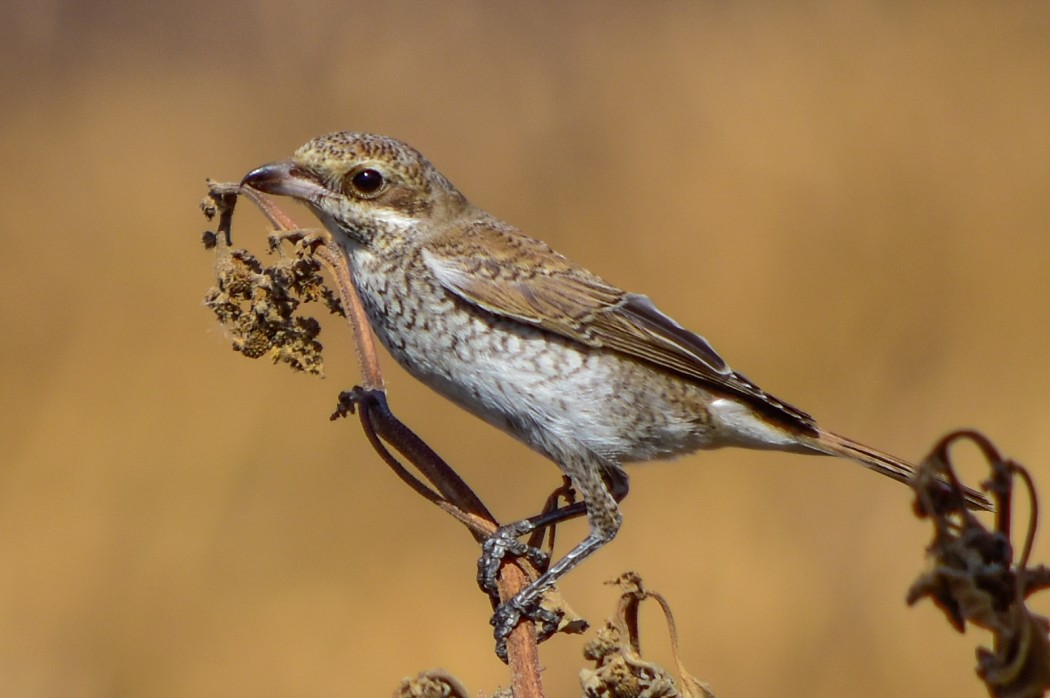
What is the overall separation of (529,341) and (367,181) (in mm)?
557

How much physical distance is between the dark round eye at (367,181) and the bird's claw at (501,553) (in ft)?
3.27

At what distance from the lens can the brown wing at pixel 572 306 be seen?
2.88 metres

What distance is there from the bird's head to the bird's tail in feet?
3.75

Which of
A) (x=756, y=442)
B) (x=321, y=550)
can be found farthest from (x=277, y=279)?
(x=321, y=550)

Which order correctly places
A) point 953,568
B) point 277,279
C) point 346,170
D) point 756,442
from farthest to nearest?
point 756,442
point 346,170
point 277,279
point 953,568

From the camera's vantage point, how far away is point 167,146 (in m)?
5.11

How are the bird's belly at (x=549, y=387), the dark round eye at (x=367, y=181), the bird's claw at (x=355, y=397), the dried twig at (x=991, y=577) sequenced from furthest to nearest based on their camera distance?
the dark round eye at (x=367, y=181) → the bird's belly at (x=549, y=387) → the bird's claw at (x=355, y=397) → the dried twig at (x=991, y=577)

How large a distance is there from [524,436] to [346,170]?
2.52 feet

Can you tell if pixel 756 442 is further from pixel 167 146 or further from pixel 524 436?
pixel 167 146

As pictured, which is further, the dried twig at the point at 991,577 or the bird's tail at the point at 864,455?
the bird's tail at the point at 864,455

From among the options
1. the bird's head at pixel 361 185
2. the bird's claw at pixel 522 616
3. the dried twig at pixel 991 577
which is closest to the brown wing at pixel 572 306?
the bird's head at pixel 361 185

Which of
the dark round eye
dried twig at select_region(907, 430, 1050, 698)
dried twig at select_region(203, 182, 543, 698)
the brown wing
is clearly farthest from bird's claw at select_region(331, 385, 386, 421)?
dried twig at select_region(907, 430, 1050, 698)

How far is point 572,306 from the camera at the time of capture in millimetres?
2998

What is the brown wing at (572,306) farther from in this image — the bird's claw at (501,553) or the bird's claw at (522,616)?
the bird's claw at (522,616)
